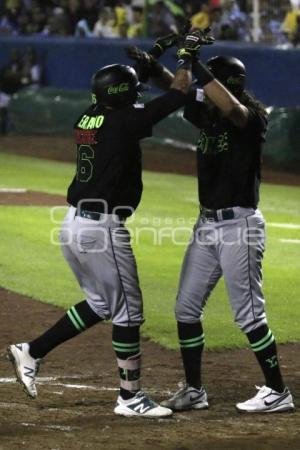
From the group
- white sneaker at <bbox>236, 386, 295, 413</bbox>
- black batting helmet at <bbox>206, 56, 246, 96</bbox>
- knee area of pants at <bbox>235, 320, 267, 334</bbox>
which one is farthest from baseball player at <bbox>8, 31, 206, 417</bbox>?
knee area of pants at <bbox>235, 320, 267, 334</bbox>

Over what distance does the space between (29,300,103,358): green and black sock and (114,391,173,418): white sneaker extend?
0.48 metres

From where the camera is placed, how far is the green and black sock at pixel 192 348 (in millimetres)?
6316

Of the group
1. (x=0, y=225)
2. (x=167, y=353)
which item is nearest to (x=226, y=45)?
A: (x=0, y=225)

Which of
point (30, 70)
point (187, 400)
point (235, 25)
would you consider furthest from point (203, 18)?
point (187, 400)

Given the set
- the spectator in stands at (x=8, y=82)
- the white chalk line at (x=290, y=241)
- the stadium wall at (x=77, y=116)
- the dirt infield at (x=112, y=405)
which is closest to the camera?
the dirt infield at (x=112, y=405)

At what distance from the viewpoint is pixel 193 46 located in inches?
235

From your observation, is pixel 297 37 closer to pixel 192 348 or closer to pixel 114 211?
pixel 192 348

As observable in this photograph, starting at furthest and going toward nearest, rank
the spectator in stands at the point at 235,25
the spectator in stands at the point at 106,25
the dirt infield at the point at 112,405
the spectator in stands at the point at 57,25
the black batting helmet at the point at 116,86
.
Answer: the spectator in stands at the point at 57,25
the spectator in stands at the point at 106,25
the spectator in stands at the point at 235,25
the black batting helmet at the point at 116,86
the dirt infield at the point at 112,405

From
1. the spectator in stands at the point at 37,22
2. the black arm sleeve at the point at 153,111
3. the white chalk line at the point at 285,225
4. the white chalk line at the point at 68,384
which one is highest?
the black arm sleeve at the point at 153,111

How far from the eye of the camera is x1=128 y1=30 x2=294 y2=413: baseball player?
613cm

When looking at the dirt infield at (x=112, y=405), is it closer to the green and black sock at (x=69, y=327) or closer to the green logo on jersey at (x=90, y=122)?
the green and black sock at (x=69, y=327)

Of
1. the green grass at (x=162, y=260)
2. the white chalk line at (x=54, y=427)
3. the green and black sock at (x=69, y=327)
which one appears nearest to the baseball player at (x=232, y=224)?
the green and black sock at (x=69, y=327)

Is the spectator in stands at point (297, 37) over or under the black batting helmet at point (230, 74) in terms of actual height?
under

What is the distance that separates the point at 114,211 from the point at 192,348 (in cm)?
93
